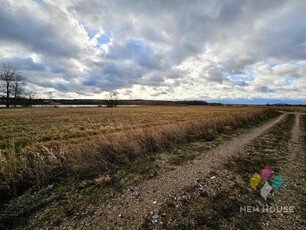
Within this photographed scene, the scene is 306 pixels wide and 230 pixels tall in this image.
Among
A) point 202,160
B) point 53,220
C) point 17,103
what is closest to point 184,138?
point 202,160

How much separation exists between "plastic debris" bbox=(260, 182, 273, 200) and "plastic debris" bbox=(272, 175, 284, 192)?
0.14 meters

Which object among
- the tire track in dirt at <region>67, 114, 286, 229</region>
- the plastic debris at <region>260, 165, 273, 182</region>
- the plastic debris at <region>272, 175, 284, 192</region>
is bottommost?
the tire track in dirt at <region>67, 114, 286, 229</region>

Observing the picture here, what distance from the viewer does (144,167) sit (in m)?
7.46

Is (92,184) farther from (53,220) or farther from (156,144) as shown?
(156,144)

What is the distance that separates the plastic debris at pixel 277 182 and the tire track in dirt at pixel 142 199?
6.38 ft

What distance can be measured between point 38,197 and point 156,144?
5.93m

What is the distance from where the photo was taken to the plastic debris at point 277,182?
18.7ft

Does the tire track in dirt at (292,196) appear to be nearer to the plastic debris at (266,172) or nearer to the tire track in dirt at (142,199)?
the plastic debris at (266,172)

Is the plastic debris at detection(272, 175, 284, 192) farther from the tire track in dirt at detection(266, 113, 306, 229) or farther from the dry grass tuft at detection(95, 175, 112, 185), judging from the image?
the dry grass tuft at detection(95, 175, 112, 185)

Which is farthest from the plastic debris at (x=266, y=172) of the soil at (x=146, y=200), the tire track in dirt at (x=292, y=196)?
the soil at (x=146, y=200)

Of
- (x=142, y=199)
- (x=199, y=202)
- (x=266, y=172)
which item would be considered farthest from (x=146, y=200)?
(x=266, y=172)
